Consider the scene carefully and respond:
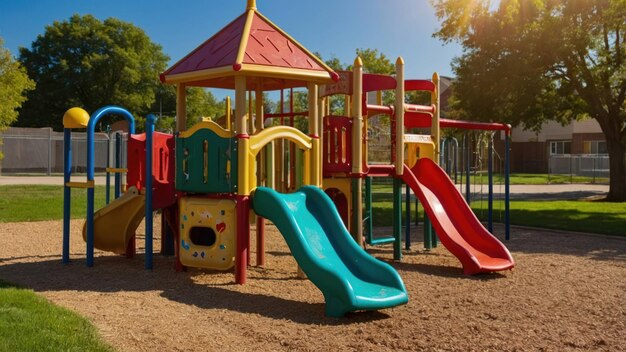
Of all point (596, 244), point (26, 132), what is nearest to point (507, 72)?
point (596, 244)

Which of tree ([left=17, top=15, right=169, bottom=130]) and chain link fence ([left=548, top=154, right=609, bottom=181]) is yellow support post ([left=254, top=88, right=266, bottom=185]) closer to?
chain link fence ([left=548, top=154, right=609, bottom=181])

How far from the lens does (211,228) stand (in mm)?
8172

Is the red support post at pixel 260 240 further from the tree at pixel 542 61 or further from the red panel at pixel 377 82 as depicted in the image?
the tree at pixel 542 61

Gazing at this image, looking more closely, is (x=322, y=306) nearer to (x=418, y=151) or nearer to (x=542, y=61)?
(x=418, y=151)

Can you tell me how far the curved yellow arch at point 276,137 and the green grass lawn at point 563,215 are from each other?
7.51 metres

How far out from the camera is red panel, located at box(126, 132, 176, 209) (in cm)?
903

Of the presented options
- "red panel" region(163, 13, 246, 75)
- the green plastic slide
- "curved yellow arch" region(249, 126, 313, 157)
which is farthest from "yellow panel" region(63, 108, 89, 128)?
the green plastic slide

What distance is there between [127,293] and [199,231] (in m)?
1.78

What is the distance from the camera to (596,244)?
12.3 metres

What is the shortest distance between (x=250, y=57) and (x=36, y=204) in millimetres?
12882

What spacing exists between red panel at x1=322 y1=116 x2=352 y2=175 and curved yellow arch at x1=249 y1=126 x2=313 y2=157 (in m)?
1.07

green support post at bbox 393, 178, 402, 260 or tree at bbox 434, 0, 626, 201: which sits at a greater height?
tree at bbox 434, 0, 626, 201

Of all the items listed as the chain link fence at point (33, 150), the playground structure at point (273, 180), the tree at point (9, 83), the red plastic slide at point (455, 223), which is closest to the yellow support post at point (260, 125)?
the playground structure at point (273, 180)

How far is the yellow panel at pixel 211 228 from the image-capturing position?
791 cm
